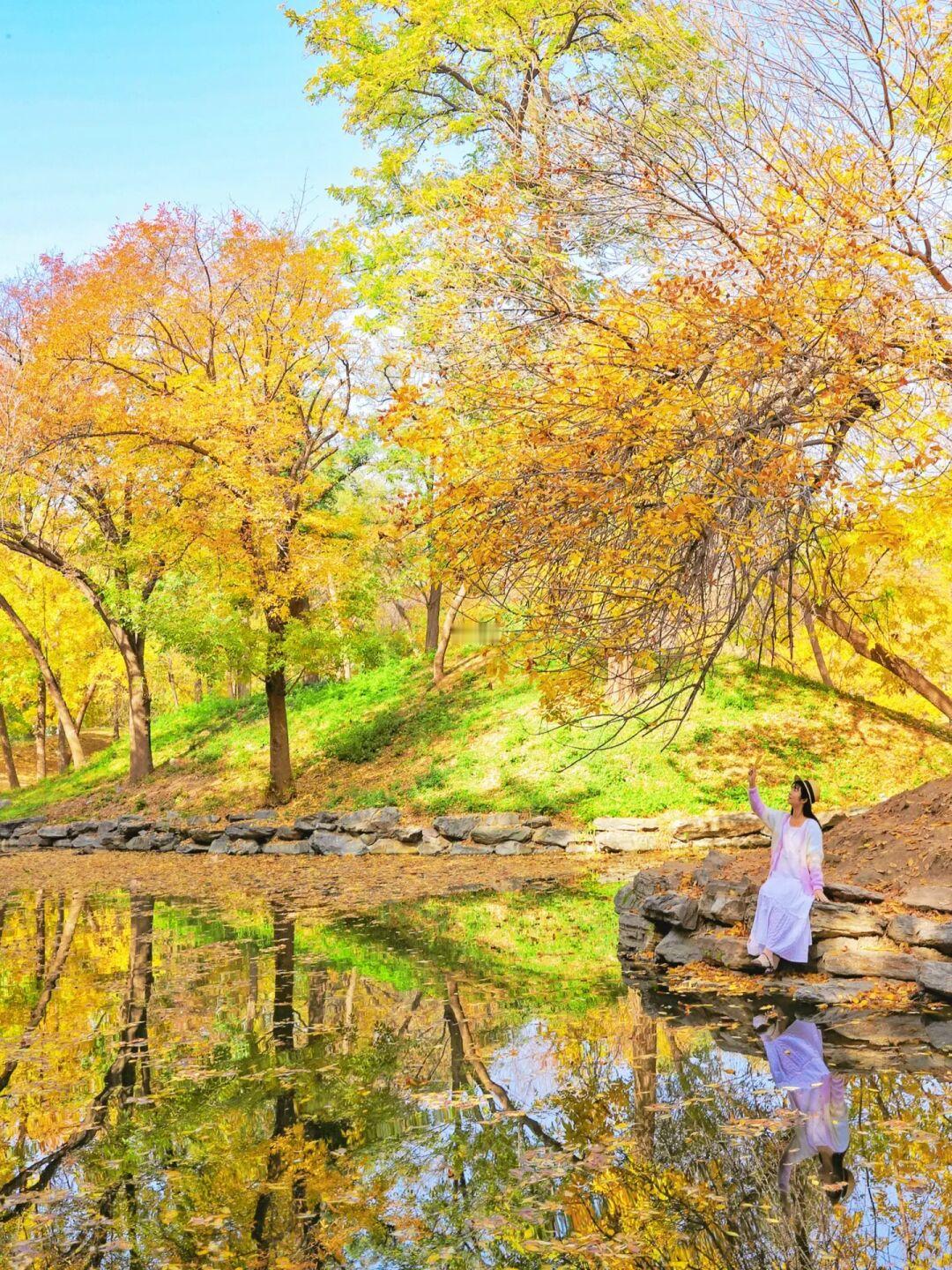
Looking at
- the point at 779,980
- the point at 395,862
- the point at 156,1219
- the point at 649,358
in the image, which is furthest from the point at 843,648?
the point at 156,1219

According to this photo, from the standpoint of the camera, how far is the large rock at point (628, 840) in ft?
52.4

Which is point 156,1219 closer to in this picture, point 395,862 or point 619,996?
point 619,996

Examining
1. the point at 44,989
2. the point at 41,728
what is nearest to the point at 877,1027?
the point at 44,989

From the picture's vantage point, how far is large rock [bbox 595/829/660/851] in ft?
52.4

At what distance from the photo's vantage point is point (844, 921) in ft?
24.5

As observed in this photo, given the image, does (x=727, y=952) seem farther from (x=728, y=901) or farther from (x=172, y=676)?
(x=172, y=676)

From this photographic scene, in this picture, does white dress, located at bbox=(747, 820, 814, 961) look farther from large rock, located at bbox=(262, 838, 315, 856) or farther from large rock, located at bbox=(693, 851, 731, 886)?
large rock, located at bbox=(262, 838, 315, 856)

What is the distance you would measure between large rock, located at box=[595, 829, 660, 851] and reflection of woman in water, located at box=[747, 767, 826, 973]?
8266mm

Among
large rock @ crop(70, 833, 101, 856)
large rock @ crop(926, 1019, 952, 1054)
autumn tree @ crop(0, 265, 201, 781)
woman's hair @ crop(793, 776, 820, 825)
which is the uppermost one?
autumn tree @ crop(0, 265, 201, 781)

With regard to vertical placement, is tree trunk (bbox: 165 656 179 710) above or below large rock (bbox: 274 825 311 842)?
above

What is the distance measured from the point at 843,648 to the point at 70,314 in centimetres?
1593

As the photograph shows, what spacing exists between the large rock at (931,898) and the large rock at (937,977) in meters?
0.58

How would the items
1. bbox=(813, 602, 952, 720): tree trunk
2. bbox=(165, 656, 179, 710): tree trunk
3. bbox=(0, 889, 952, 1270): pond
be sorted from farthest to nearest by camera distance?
bbox=(165, 656, 179, 710): tree trunk, bbox=(813, 602, 952, 720): tree trunk, bbox=(0, 889, 952, 1270): pond

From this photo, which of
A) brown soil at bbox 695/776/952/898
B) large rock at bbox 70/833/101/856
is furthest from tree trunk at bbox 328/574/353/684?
brown soil at bbox 695/776/952/898
